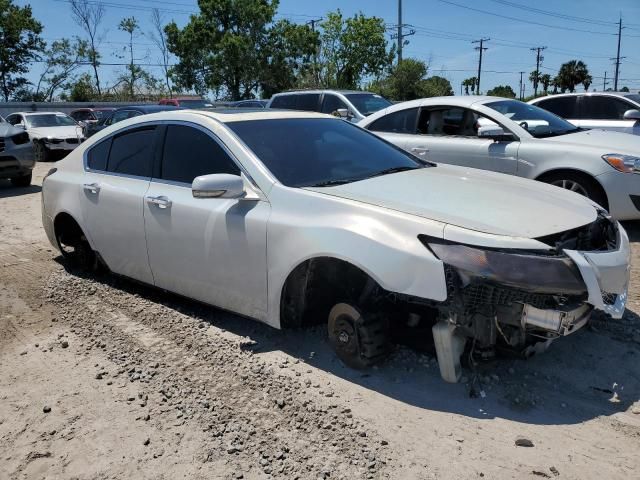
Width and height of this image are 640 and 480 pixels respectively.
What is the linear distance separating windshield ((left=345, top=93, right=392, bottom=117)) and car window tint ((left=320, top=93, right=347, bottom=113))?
0.22 m

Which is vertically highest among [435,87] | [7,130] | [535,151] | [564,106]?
[435,87]

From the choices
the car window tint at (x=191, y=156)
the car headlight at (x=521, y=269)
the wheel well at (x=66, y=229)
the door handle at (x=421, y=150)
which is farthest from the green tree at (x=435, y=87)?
the car headlight at (x=521, y=269)

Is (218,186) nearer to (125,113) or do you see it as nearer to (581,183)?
(581,183)

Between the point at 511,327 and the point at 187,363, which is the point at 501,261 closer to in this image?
the point at 511,327

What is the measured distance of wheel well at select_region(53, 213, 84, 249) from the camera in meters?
5.22

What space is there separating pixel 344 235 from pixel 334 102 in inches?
372

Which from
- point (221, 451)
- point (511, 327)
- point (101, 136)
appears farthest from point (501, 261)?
point (101, 136)

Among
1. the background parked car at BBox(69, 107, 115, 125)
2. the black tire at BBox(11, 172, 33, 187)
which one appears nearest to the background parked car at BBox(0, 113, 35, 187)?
the black tire at BBox(11, 172, 33, 187)

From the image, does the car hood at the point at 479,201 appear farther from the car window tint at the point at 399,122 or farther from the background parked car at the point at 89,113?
the background parked car at the point at 89,113

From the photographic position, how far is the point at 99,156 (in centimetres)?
498

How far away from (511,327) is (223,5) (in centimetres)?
4375

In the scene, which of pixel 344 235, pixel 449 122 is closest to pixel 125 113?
pixel 449 122

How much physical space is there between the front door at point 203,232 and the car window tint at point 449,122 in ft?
13.2

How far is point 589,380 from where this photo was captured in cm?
326
